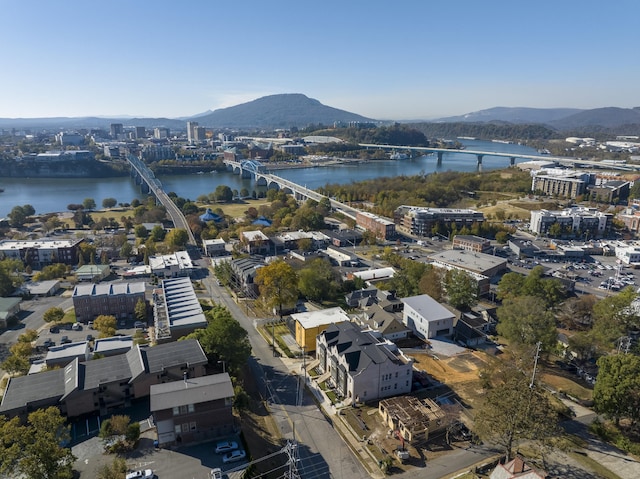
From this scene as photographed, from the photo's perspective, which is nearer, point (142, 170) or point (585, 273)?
point (585, 273)

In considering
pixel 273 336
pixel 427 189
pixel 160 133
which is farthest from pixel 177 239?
pixel 160 133

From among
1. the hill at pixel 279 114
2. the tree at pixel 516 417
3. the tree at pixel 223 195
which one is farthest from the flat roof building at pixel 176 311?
the hill at pixel 279 114

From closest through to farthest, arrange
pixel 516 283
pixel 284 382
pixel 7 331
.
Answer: pixel 284 382
pixel 7 331
pixel 516 283

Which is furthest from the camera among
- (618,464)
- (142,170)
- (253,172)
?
(253,172)

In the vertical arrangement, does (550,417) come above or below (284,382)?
above

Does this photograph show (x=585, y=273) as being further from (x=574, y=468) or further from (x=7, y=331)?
(x=7, y=331)

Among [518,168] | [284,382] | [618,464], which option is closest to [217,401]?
[284,382]

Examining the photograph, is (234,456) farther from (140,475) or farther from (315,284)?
(315,284)
